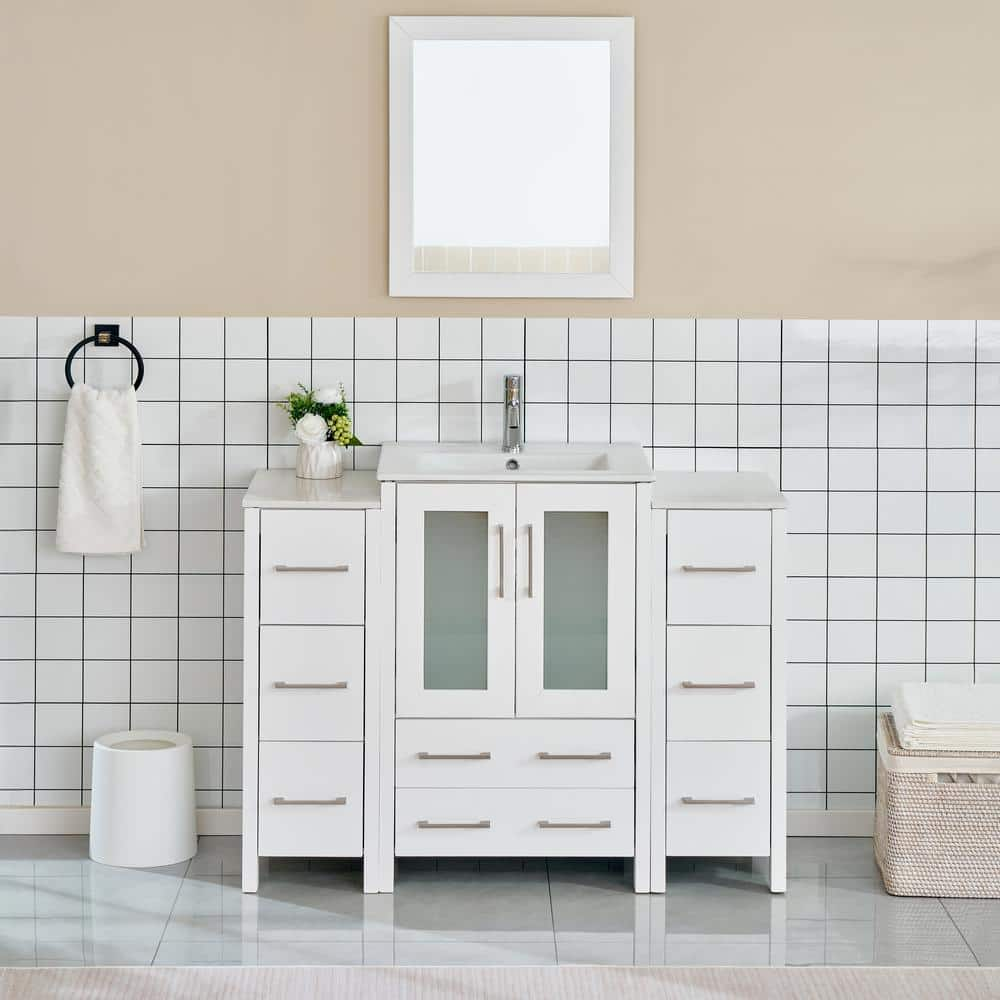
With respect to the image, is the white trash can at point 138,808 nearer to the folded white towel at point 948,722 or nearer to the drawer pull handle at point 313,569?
the drawer pull handle at point 313,569

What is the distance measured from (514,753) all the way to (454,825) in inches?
8.2

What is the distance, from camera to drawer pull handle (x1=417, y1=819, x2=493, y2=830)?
301 centimetres

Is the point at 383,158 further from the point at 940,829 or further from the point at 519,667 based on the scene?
the point at 940,829

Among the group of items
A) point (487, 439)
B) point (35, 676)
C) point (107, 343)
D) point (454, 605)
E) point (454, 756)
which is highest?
point (107, 343)

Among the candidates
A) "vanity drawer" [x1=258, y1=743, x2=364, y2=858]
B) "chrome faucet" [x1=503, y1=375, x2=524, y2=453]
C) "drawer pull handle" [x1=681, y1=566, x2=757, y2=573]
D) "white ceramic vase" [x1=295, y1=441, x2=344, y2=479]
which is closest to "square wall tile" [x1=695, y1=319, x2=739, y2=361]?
"chrome faucet" [x1=503, y1=375, x2=524, y2=453]

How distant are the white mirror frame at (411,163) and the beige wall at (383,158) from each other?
0.13 feet

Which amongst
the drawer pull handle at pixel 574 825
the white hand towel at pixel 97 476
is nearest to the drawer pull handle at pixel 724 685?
the drawer pull handle at pixel 574 825

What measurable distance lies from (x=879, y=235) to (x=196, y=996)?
7.54 ft

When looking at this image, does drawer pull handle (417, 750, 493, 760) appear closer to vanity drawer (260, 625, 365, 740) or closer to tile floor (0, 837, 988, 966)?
vanity drawer (260, 625, 365, 740)

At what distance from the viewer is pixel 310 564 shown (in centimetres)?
297

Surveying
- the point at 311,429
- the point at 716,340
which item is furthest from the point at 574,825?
the point at 716,340

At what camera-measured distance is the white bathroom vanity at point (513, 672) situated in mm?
2971

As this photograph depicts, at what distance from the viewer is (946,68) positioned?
10.8ft

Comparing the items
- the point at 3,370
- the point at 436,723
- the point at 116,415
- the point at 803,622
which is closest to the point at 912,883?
the point at 803,622
